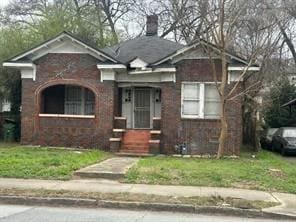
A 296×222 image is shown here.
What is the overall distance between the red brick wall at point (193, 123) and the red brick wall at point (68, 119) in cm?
256

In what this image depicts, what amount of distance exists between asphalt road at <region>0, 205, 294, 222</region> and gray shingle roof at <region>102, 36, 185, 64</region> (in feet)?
47.7

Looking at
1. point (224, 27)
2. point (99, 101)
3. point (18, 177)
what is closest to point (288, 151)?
point (224, 27)

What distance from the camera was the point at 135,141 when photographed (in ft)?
73.7

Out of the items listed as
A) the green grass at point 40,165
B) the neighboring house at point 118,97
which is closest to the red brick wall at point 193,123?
the neighboring house at point 118,97

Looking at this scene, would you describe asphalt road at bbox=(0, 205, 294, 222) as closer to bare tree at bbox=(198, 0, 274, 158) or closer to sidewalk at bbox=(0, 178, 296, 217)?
sidewalk at bbox=(0, 178, 296, 217)

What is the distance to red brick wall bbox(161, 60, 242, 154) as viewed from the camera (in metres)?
21.9

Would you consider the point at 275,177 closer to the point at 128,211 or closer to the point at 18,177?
the point at 128,211

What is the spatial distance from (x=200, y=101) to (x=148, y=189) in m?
10.4

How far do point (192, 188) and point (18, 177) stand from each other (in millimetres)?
4781

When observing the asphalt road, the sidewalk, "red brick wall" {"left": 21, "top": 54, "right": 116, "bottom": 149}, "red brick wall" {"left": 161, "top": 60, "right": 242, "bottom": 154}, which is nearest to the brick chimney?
"red brick wall" {"left": 21, "top": 54, "right": 116, "bottom": 149}

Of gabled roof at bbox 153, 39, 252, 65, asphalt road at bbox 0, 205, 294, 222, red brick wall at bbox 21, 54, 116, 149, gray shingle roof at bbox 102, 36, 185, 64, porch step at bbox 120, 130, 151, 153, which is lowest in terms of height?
asphalt road at bbox 0, 205, 294, 222

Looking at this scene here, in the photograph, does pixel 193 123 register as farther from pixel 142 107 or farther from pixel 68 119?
pixel 68 119

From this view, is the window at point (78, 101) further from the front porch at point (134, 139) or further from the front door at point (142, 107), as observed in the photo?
the front porch at point (134, 139)

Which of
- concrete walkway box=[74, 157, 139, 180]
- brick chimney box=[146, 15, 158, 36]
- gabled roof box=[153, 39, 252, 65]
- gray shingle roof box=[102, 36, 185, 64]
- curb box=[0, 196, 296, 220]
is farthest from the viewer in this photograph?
brick chimney box=[146, 15, 158, 36]
